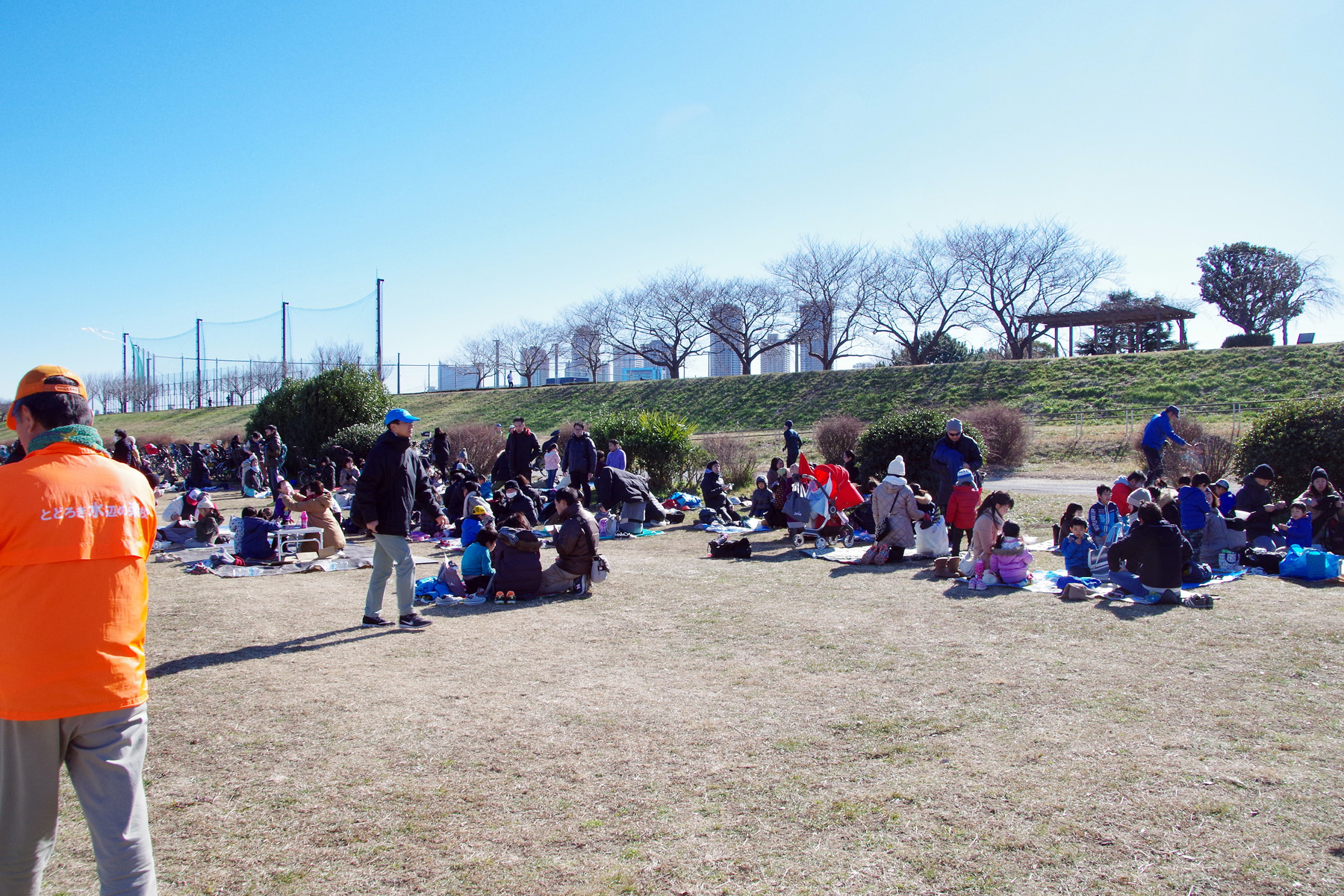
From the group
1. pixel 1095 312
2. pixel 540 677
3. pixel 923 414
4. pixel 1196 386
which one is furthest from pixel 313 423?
pixel 1095 312

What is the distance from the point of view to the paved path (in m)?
16.0

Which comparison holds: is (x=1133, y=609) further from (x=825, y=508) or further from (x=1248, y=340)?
(x=1248, y=340)

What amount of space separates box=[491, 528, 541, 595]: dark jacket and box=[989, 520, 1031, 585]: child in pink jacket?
14.5 feet

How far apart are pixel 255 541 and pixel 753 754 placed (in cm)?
810

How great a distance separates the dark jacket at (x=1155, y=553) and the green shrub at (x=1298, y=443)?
242 inches

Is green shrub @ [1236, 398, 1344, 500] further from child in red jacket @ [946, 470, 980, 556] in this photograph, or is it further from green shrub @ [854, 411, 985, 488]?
child in red jacket @ [946, 470, 980, 556]

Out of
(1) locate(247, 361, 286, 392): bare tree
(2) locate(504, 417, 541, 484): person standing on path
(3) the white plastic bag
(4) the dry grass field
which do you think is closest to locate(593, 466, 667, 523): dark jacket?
(2) locate(504, 417, 541, 484): person standing on path


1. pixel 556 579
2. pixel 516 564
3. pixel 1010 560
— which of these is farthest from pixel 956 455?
pixel 516 564

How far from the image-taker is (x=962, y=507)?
9.63m

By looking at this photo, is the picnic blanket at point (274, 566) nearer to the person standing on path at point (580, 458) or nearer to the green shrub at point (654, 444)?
the person standing on path at point (580, 458)

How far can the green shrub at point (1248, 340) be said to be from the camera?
35.8 metres

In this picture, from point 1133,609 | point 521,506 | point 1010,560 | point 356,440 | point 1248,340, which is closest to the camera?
point 1133,609

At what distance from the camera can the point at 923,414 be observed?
581 inches

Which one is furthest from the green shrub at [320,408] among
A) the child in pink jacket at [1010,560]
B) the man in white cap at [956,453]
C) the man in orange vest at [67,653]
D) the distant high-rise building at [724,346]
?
the distant high-rise building at [724,346]
